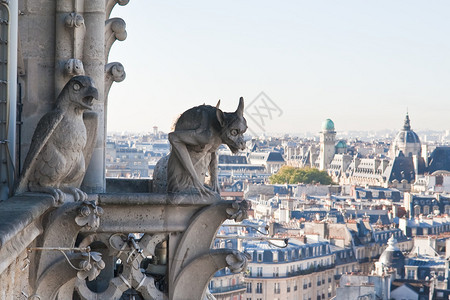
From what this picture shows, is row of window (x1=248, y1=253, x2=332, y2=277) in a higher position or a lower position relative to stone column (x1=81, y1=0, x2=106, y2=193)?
lower

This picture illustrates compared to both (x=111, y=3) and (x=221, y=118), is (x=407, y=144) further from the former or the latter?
(x=221, y=118)

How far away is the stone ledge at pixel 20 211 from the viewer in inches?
185

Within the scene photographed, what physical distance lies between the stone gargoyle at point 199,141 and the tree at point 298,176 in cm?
13052

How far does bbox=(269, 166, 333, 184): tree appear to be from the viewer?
13975cm

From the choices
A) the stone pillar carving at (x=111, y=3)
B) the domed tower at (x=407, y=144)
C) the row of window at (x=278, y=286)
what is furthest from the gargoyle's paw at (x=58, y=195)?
the domed tower at (x=407, y=144)

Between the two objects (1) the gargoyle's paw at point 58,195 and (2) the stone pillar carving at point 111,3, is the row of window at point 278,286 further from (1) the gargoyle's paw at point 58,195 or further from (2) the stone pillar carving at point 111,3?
(1) the gargoyle's paw at point 58,195

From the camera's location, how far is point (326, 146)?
171m

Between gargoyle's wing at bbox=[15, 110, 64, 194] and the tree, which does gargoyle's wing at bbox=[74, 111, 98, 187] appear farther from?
the tree

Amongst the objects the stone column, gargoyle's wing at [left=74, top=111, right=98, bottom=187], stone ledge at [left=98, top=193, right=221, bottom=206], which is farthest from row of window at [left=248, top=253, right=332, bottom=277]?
gargoyle's wing at [left=74, top=111, right=98, bottom=187]

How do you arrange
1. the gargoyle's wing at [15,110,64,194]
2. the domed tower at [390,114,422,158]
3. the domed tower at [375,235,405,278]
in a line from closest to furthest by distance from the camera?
the gargoyle's wing at [15,110,64,194]
the domed tower at [375,235,405,278]
the domed tower at [390,114,422,158]

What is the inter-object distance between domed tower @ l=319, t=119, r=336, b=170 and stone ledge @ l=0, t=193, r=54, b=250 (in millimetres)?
164498

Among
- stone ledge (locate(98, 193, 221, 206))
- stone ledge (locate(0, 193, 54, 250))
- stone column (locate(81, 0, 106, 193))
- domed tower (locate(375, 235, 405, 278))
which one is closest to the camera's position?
stone ledge (locate(0, 193, 54, 250))

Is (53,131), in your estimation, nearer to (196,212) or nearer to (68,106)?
(68,106)

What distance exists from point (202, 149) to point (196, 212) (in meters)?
0.44
